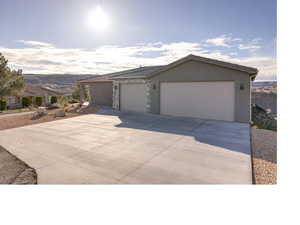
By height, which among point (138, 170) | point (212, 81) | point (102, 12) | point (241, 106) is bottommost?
point (138, 170)

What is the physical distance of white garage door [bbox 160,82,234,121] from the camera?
9172mm

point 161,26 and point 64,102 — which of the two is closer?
point 161,26

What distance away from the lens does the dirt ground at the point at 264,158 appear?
134 inches

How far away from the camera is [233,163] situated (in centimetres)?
404

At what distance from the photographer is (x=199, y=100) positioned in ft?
32.7

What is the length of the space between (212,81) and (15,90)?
20118 millimetres

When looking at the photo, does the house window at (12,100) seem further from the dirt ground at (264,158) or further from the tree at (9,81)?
the dirt ground at (264,158)

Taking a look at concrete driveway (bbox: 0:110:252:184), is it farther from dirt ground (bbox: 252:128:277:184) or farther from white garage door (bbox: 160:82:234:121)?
white garage door (bbox: 160:82:234:121)

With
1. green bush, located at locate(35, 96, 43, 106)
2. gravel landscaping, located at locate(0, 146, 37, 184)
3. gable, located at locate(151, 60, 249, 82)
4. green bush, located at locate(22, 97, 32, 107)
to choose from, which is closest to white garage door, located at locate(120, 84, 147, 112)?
gable, located at locate(151, 60, 249, 82)

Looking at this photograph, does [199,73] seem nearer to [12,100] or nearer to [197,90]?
[197,90]

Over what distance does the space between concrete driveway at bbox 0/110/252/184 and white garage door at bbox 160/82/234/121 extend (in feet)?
7.97
